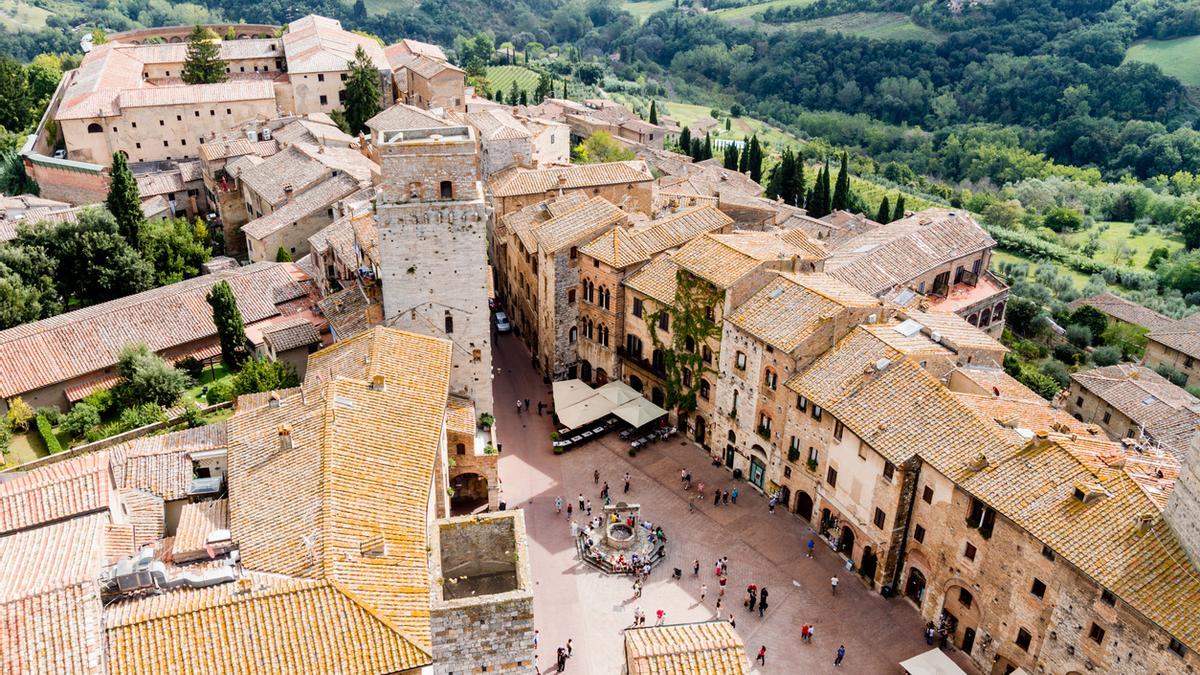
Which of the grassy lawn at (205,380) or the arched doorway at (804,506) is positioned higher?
the grassy lawn at (205,380)

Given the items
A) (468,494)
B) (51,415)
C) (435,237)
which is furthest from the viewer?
(51,415)

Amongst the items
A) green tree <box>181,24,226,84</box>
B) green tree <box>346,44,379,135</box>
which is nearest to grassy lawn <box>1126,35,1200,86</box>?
green tree <box>346,44,379,135</box>

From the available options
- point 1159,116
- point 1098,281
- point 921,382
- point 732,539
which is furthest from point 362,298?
point 1159,116

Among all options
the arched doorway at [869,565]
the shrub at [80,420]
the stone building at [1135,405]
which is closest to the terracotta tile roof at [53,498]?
the shrub at [80,420]

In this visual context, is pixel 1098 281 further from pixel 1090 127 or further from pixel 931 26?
pixel 931 26

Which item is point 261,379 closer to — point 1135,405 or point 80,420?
point 80,420

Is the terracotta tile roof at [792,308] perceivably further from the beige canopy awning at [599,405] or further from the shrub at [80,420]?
the shrub at [80,420]

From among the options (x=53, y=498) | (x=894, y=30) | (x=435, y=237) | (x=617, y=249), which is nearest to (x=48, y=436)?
(x=53, y=498)
